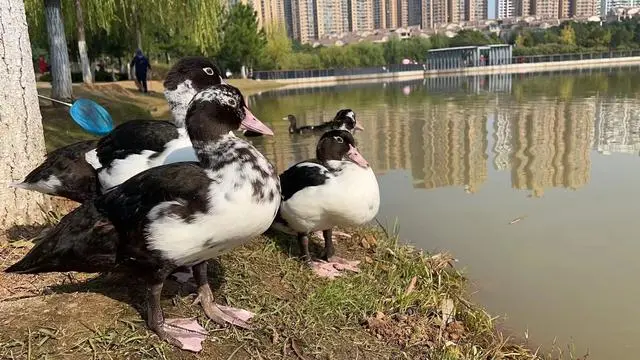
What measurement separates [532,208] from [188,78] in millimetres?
5287

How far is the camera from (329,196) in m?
4.37

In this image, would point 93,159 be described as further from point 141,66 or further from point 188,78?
point 141,66

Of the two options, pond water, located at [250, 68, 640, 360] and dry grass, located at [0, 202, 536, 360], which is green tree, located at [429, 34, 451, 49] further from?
dry grass, located at [0, 202, 536, 360]

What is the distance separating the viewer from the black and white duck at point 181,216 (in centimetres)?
282

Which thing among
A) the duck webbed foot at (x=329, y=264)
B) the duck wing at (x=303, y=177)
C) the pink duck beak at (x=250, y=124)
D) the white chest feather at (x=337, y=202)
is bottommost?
the duck webbed foot at (x=329, y=264)

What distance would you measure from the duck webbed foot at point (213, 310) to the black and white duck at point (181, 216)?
0.04m

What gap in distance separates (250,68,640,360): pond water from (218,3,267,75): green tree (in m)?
36.6

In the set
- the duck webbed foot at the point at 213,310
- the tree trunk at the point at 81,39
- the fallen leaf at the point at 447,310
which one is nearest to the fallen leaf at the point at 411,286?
the fallen leaf at the point at 447,310

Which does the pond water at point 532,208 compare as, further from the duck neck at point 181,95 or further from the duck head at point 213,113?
the duck neck at point 181,95

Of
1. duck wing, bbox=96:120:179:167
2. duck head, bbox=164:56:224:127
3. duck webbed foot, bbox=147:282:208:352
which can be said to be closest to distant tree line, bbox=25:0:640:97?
duck head, bbox=164:56:224:127

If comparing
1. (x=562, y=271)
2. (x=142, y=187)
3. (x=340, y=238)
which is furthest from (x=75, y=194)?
(x=562, y=271)

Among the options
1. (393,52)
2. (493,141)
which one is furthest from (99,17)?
(393,52)

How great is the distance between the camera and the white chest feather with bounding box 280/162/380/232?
4.37m

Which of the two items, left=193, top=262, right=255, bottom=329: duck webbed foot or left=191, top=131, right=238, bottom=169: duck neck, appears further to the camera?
left=193, top=262, right=255, bottom=329: duck webbed foot
